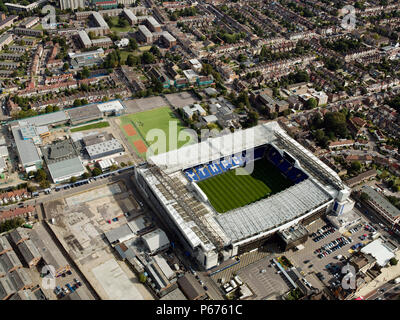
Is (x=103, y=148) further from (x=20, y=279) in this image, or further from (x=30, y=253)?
(x=20, y=279)

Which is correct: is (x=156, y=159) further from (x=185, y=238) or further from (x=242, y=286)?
(x=242, y=286)

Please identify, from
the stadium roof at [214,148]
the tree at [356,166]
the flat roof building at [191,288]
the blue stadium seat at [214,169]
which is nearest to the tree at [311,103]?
the stadium roof at [214,148]

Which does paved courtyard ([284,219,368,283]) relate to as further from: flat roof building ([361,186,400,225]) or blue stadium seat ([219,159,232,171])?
blue stadium seat ([219,159,232,171])

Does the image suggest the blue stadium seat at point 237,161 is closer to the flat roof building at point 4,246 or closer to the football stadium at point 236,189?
the football stadium at point 236,189

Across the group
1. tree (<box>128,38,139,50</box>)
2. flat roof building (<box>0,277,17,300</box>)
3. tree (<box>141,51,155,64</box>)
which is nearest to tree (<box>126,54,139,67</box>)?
tree (<box>141,51,155,64</box>)

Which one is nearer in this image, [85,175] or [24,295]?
→ [24,295]

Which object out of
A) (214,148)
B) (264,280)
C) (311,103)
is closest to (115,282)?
(264,280)
